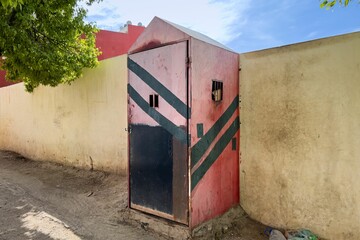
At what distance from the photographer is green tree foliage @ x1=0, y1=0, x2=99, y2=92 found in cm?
401

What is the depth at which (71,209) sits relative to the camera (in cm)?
357

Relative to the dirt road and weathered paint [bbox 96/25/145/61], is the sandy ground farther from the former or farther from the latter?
weathered paint [bbox 96/25/145/61]

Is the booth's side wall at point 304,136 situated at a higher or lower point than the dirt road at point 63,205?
higher

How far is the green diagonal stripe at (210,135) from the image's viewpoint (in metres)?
2.63

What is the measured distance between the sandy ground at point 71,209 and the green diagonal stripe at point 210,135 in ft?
2.79

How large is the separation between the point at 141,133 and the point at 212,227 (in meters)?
1.30

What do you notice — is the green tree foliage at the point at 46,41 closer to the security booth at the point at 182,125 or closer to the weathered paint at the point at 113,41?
the security booth at the point at 182,125

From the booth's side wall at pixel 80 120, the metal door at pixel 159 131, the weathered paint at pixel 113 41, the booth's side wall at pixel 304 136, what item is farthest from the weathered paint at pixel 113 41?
the booth's side wall at pixel 304 136

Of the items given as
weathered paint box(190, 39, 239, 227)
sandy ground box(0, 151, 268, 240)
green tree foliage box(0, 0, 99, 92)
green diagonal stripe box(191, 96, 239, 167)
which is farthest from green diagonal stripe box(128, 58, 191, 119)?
green tree foliage box(0, 0, 99, 92)

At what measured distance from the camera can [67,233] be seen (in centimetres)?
287

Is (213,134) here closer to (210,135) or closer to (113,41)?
(210,135)

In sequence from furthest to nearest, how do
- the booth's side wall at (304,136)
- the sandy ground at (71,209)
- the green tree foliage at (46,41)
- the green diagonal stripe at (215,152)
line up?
the green tree foliage at (46,41) → the sandy ground at (71,209) → the green diagonal stripe at (215,152) → the booth's side wall at (304,136)

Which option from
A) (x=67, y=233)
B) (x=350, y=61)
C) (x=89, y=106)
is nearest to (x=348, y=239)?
(x=350, y=61)

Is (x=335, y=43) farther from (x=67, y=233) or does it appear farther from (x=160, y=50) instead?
(x=67, y=233)
